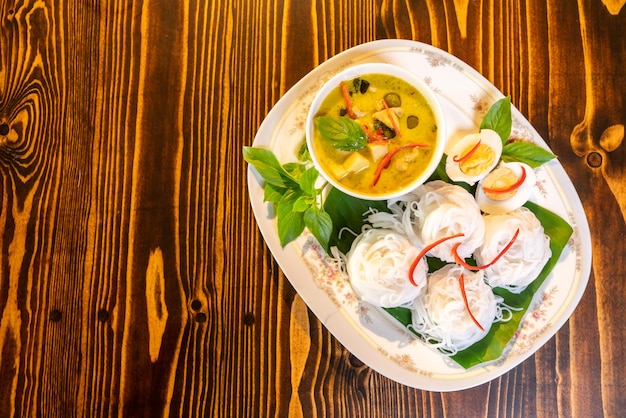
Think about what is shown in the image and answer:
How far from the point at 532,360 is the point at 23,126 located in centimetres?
196

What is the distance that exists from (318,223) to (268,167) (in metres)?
0.23

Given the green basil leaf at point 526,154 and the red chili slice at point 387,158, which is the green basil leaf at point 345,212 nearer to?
the red chili slice at point 387,158

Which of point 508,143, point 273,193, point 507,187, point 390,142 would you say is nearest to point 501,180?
point 507,187

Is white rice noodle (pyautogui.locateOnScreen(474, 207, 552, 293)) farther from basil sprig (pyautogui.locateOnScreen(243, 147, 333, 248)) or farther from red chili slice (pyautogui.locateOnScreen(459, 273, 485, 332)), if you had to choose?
basil sprig (pyautogui.locateOnScreen(243, 147, 333, 248))

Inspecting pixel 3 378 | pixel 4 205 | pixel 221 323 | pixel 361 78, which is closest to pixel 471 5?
pixel 361 78

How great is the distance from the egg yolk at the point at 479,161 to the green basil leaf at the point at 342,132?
0.35 m

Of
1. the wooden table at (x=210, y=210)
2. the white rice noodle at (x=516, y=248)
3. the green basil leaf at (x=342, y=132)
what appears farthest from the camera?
the wooden table at (x=210, y=210)

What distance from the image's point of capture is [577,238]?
1.66m

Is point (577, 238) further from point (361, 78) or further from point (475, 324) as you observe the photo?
point (361, 78)

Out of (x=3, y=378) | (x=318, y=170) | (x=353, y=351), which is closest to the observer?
(x=318, y=170)

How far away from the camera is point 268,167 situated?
1.56 m

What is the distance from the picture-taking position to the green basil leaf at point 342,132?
143cm

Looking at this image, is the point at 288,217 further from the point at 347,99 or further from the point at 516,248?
the point at 516,248

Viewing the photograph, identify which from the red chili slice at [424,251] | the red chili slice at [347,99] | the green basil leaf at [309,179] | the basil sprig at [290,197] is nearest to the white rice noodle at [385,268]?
the red chili slice at [424,251]
